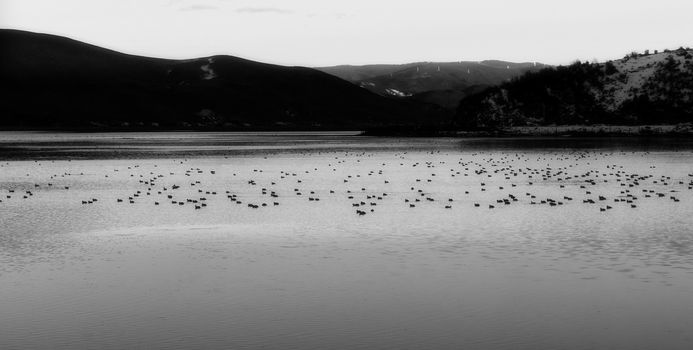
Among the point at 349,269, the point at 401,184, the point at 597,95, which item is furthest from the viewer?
the point at 597,95

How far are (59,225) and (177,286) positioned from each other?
43.8 ft

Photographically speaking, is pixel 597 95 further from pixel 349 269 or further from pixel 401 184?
pixel 349 269

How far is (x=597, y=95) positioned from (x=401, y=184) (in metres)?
120

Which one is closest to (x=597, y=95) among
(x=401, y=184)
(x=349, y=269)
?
(x=401, y=184)

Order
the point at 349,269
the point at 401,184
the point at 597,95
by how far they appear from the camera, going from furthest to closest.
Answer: the point at 597,95
the point at 401,184
the point at 349,269

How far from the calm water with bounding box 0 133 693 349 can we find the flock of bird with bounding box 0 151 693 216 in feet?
1.19

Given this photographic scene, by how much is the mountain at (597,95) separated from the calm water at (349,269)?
377 feet

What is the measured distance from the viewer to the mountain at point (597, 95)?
15500cm

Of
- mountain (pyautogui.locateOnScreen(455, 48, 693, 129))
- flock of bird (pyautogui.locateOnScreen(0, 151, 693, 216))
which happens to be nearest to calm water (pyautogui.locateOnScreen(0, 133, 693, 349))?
flock of bird (pyautogui.locateOnScreen(0, 151, 693, 216))

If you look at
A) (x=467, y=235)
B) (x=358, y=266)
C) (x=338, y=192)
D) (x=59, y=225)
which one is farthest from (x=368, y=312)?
(x=338, y=192)

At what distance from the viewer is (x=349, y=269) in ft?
73.1

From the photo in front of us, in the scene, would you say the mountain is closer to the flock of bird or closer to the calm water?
the flock of bird

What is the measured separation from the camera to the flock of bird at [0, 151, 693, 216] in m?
40.4

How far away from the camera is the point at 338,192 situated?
150 feet
